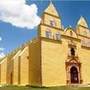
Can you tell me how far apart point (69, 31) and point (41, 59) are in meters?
6.97

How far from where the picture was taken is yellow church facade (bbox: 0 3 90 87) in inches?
1046

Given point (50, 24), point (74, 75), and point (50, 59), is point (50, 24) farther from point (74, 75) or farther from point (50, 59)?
point (74, 75)

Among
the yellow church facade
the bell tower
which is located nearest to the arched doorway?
the yellow church facade

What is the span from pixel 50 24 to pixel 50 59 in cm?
494

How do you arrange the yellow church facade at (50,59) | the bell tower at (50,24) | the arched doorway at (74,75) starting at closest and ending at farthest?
the yellow church facade at (50,59) < the bell tower at (50,24) < the arched doorway at (74,75)

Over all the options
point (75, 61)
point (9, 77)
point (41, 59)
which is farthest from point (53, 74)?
point (9, 77)

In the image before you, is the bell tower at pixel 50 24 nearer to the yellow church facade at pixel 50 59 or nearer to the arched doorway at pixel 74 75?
the yellow church facade at pixel 50 59

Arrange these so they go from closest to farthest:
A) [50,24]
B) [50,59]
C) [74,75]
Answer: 1. [50,59]
2. [50,24]
3. [74,75]

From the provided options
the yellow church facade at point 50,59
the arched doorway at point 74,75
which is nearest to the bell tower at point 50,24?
the yellow church facade at point 50,59

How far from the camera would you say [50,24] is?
28.5 m

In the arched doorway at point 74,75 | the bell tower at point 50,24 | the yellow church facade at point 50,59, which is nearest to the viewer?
the yellow church facade at point 50,59

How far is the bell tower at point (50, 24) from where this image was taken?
90.3 ft

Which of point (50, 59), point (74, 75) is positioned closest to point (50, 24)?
point (50, 59)

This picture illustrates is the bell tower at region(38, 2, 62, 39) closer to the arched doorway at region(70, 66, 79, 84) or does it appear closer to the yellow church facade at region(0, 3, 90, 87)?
the yellow church facade at region(0, 3, 90, 87)
